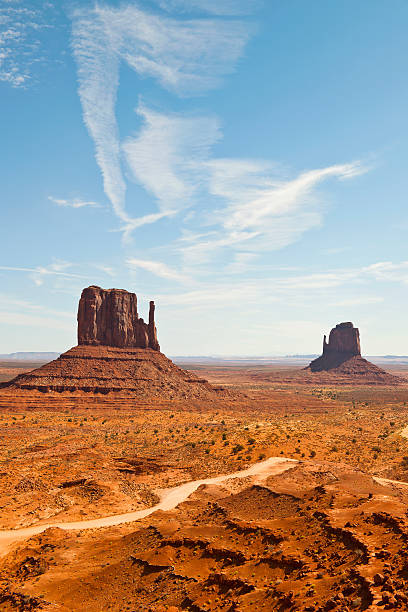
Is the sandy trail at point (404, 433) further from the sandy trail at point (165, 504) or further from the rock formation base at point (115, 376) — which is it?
the rock formation base at point (115, 376)

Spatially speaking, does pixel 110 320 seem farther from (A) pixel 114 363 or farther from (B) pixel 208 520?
(B) pixel 208 520

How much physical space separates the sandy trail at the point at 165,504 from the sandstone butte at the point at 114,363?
5756 centimetres

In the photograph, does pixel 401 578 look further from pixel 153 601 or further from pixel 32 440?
pixel 32 440

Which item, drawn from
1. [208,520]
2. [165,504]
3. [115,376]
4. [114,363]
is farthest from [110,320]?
[208,520]

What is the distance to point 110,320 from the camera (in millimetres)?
107500

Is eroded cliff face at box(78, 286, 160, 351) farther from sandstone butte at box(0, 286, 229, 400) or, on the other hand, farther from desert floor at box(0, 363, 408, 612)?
desert floor at box(0, 363, 408, 612)

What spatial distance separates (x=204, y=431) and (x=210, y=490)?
30.0 metres

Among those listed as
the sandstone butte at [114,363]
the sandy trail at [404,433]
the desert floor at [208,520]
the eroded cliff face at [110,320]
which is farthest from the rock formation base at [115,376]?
the sandy trail at [404,433]

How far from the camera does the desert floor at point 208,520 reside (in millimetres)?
15305

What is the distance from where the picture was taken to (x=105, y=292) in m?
109

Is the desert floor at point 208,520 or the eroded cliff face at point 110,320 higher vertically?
the eroded cliff face at point 110,320

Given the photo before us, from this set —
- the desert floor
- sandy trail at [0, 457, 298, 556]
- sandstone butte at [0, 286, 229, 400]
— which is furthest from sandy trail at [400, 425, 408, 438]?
sandstone butte at [0, 286, 229, 400]

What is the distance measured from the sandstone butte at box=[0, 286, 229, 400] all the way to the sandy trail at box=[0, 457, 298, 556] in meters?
57.6

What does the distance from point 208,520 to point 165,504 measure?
8081 millimetres
